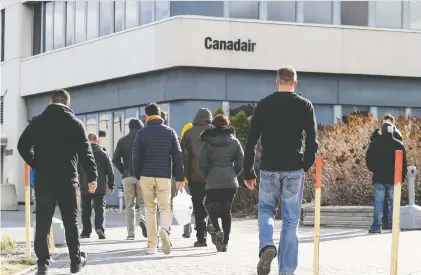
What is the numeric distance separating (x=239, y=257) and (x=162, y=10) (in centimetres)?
1871

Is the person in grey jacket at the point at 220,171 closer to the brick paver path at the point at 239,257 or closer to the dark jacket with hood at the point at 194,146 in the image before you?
the brick paver path at the point at 239,257

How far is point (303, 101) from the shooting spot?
9211mm

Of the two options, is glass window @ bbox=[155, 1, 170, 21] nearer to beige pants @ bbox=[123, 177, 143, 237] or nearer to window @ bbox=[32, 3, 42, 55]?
window @ bbox=[32, 3, 42, 55]

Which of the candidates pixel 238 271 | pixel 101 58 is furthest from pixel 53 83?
pixel 238 271

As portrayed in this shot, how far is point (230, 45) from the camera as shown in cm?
2919

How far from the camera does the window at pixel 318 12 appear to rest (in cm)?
3098

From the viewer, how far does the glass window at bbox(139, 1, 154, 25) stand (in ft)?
99.9

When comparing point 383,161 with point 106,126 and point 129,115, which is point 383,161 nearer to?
point 129,115

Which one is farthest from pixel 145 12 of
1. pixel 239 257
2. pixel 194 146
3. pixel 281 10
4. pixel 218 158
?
pixel 239 257

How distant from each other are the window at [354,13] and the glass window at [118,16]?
729cm

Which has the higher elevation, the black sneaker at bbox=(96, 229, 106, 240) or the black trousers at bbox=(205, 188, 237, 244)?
the black trousers at bbox=(205, 188, 237, 244)

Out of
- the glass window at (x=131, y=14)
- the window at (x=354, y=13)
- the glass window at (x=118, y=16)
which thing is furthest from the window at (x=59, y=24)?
the window at (x=354, y=13)

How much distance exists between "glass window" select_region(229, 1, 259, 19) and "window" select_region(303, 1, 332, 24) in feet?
5.89

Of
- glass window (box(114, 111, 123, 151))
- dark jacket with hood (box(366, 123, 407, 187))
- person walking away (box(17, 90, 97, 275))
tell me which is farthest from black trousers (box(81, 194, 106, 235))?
glass window (box(114, 111, 123, 151))
